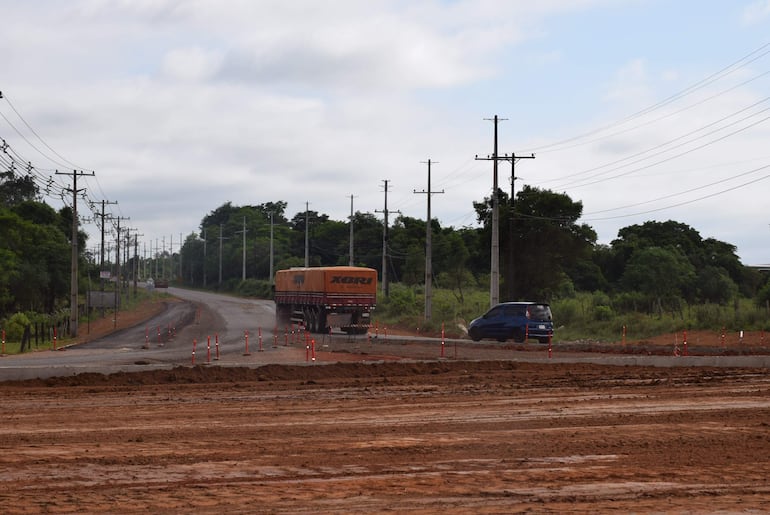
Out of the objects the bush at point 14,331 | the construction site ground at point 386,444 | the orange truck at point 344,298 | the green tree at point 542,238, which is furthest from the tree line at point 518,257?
the construction site ground at point 386,444

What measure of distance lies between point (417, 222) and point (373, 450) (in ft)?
315

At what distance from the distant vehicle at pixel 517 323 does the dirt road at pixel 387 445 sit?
16.8m

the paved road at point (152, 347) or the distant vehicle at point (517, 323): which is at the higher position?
the distant vehicle at point (517, 323)

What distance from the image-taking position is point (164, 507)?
9750 mm

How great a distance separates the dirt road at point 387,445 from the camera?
1025 cm

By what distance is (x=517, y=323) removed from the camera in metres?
42.0

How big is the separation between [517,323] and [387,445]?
2862 centimetres

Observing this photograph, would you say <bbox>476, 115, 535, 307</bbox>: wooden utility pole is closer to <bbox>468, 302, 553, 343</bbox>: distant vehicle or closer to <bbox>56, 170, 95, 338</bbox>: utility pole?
<bbox>468, 302, 553, 343</bbox>: distant vehicle

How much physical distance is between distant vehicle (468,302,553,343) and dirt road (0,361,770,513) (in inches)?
663

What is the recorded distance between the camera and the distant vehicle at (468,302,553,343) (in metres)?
41.5

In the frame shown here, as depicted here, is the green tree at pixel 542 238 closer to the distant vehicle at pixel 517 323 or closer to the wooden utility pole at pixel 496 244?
the wooden utility pole at pixel 496 244

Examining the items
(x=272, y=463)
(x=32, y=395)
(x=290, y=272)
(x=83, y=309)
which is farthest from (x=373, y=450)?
(x=83, y=309)

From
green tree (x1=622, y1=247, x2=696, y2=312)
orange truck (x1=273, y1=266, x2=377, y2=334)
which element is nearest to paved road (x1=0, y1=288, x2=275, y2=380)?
orange truck (x1=273, y1=266, x2=377, y2=334)

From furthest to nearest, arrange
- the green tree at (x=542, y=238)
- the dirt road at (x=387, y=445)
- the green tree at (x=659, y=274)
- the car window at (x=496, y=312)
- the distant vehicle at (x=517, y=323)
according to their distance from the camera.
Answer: the green tree at (x=659, y=274), the green tree at (x=542, y=238), the car window at (x=496, y=312), the distant vehicle at (x=517, y=323), the dirt road at (x=387, y=445)
